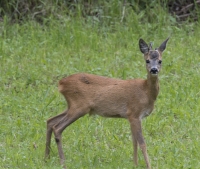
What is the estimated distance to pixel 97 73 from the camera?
9969mm

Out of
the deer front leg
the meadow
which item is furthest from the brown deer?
the meadow

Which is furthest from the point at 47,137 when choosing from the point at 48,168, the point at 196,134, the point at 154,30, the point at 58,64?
the point at 154,30

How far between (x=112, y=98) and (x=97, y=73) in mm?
2619

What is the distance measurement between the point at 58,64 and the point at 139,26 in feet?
6.19

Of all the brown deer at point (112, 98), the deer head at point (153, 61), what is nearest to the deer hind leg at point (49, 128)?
the brown deer at point (112, 98)

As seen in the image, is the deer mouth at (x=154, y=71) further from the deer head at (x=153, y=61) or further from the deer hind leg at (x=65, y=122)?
the deer hind leg at (x=65, y=122)

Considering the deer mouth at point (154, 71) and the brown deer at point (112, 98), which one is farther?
the brown deer at point (112, 98)

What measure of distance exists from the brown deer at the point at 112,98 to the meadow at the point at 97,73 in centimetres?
34

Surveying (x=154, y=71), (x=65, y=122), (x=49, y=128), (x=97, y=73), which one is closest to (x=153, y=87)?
(x=154, y=71)

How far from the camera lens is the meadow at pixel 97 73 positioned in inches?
287

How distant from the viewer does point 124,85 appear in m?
7.46

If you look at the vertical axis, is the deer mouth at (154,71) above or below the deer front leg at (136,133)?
above

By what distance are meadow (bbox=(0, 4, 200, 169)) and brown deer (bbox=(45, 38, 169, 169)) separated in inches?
13.3

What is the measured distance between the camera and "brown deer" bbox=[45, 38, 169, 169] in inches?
283
